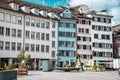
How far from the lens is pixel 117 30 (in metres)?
96.4

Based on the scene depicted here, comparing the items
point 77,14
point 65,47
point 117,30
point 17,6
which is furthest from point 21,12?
point 117,30

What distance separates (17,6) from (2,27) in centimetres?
763

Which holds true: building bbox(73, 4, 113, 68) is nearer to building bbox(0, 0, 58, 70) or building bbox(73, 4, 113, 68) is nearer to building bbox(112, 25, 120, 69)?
building bbox(112, 25, 120, 69)

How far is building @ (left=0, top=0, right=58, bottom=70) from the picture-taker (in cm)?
6419

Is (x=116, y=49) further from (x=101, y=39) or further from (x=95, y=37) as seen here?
(x=95, y=37)

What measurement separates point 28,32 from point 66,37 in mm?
13914

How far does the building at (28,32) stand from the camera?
64.2m

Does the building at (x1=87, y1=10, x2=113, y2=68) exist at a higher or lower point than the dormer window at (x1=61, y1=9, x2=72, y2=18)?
lower

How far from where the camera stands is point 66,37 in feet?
265

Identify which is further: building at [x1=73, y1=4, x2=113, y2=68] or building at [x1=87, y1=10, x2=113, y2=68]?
building at [x1=87, y1=10, x2=113, y2=68]

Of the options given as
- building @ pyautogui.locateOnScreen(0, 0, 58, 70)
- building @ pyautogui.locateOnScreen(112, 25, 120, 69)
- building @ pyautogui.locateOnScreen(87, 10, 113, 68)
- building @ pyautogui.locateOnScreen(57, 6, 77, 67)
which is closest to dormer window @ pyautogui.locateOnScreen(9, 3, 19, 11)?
building @ pyautogui.locateOnScreen(0, 0, 58, 70)

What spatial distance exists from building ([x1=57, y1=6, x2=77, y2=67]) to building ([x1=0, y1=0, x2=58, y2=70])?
197 cm

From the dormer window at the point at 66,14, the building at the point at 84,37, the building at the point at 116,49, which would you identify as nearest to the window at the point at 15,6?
the dormer window at the point at 66,14

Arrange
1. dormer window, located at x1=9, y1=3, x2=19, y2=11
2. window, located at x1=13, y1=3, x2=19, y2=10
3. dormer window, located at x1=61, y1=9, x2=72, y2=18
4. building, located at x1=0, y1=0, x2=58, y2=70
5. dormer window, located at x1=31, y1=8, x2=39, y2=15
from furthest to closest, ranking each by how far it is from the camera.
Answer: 1. dormer window, located at x1=61, y1=9, x2=72, y2=18
2. dormer window, located at x1=31, y1=8, x2=39, y2=15
3. window, located at x1=13, y1=3, x2=19, y2=10
4. dormer window, located at x1=9, y1=3, x2=19, y2=11
5. building, located at x1=0, y1=0, x2=58, y2=70
